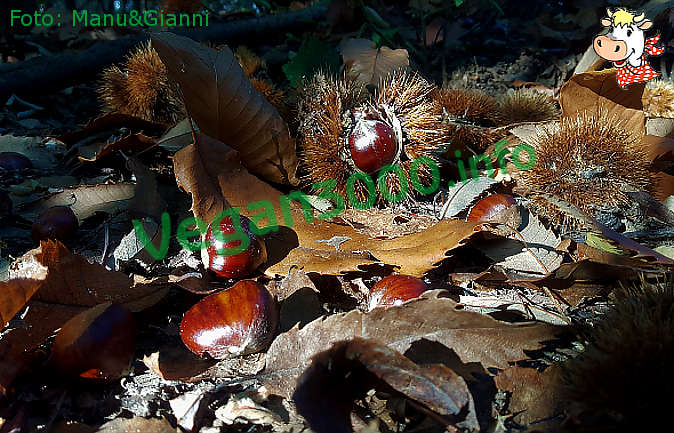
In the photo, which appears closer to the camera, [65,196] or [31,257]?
[31,257]

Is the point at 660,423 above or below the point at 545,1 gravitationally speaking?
below

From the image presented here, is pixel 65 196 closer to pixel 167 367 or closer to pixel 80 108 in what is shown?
pixel 167 367

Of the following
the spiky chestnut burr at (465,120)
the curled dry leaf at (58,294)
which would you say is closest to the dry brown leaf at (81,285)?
the curled dry leaf at (58,294)

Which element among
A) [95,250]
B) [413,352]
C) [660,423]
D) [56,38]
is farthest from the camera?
[56,38]

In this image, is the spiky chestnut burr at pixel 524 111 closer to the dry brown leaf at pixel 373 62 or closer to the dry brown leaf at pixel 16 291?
the dry brown leaf at pixel 373 62

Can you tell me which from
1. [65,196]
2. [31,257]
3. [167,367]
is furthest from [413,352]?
[65,196]

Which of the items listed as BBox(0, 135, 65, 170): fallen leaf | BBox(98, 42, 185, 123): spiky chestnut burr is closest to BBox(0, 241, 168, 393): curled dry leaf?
BBox(98, 42, 185, 123): spiky chestnut burr

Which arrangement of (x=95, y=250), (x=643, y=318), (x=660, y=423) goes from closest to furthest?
(x=660, y=423) → (x=643, y=318) → (x=95, y=250)

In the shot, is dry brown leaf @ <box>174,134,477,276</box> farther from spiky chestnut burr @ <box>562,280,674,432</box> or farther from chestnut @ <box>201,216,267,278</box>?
spiky chestnut burr @ <box>562,280,674,432</box>
